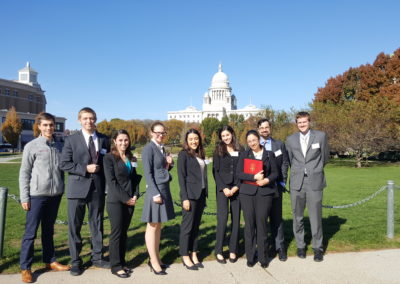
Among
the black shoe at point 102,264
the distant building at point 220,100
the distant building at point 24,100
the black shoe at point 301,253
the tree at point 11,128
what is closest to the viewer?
the black shoe at point 102,264

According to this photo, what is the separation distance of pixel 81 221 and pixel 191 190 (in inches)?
63.8

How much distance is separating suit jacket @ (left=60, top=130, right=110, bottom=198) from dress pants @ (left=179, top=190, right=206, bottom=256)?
1.30 meters

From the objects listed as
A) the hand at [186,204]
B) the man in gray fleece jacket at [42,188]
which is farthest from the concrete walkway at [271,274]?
the hand at [186,204]

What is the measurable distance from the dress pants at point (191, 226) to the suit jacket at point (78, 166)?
1304mm

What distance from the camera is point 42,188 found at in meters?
4.45

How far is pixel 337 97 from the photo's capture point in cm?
4244

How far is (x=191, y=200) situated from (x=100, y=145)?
5.10 feet

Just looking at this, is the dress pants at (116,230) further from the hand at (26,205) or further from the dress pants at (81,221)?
the hand at (26,205)

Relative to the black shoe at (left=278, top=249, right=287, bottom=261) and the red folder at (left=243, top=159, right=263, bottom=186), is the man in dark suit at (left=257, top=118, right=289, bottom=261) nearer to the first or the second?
the black shoe at (left=278, top=249, right=287, bottom=261)

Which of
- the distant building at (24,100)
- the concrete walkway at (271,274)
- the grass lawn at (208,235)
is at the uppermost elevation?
the distant building at (24,100)

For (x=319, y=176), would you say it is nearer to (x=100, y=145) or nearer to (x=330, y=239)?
(x=330, y=239)

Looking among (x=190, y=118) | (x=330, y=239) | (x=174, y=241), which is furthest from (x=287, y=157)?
(x=190, y=118)

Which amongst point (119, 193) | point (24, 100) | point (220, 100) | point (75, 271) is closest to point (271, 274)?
point (119, 193)

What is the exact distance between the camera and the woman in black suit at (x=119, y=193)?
4426 millimetres
